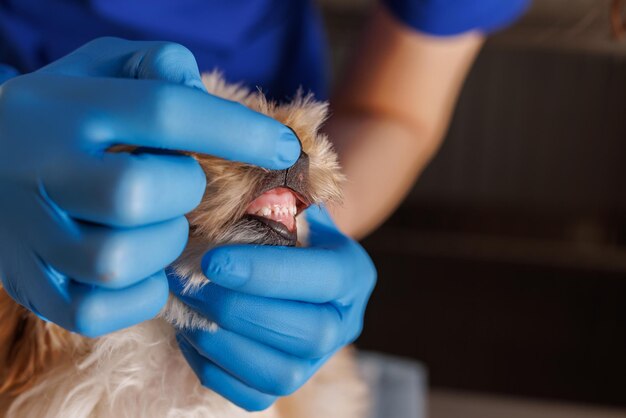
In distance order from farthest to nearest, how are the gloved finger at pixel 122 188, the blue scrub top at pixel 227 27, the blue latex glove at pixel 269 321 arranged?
1. the blue scrub top at pixel 227 27
2. the blue latex glove at pixel 269 321
3. the gloved finger at pixel 122 188

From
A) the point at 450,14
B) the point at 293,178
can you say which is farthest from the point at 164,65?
the point at 450,14

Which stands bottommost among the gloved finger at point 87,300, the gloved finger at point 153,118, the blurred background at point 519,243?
the blurred background at point 519,243

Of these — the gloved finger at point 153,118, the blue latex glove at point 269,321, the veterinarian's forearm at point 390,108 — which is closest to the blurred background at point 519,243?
the veterinarian's forearm at point 390,108

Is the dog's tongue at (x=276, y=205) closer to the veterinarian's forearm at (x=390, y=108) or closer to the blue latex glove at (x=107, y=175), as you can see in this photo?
the blue latex glove at (x=107, y=175)

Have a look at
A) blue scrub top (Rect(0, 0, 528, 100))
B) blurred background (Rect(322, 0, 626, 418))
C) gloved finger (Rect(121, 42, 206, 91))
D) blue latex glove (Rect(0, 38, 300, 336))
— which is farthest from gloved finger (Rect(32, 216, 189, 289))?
blurred background (Rect(322, 0, 626, 418))

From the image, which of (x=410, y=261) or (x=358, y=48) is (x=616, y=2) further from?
(x=410, y=261)

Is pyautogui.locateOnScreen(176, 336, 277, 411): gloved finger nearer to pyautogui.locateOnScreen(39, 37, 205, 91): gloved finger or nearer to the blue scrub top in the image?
pyautogui.locateOnScreen(39, 37, 205, 91): gloved finger
